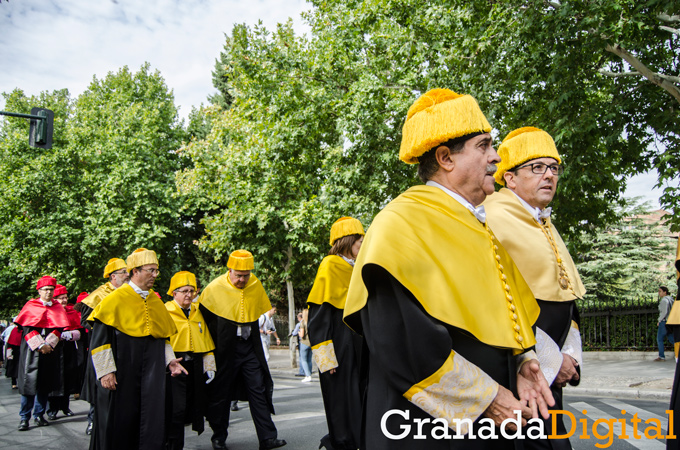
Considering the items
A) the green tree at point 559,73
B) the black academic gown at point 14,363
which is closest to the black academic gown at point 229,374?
the green tree at point 559,73

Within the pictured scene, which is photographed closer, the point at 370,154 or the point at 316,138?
the point at 370,154

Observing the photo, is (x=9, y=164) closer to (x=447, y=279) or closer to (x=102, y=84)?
(x=102, y=84)

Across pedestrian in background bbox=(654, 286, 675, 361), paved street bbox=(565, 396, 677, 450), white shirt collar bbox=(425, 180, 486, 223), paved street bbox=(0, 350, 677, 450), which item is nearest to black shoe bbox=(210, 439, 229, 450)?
paved street bbox=(0, 350, 677, 450)

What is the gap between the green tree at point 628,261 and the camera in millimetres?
27469

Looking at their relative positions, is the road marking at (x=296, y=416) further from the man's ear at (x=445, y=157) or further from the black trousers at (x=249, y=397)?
the man's ear at (x=445, y=157)

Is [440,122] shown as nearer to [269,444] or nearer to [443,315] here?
[443,315]

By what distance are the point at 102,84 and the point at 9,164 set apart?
7443mm

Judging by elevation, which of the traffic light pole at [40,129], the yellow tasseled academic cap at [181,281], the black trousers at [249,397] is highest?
the traffic light pole at [40,129]

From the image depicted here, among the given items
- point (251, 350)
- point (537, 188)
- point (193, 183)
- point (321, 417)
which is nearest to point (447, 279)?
point (537, 188)

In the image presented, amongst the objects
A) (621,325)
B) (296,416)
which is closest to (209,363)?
(296,416)

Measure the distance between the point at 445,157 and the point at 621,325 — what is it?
17967mm

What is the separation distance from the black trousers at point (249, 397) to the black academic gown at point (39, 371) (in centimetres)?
426

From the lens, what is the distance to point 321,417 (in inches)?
356

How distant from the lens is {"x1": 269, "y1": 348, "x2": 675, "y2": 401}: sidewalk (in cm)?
1067
